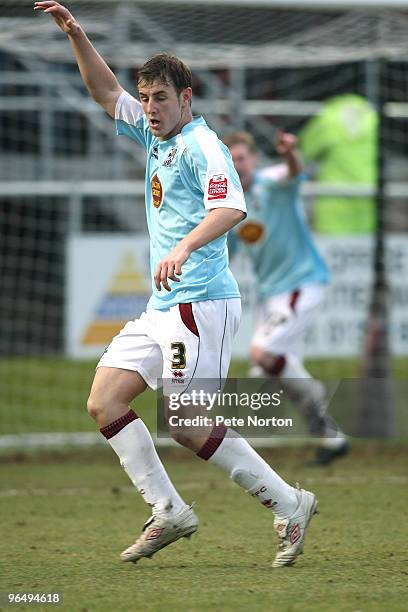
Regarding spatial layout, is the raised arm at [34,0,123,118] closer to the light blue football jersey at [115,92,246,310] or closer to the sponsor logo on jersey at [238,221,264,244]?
the light blue football jersey at [115,92,246,310]

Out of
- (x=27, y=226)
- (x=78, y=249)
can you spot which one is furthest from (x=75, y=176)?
(x=78, y=249)

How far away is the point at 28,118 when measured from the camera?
14.5 metres

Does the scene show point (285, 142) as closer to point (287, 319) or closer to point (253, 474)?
point (287, 319)

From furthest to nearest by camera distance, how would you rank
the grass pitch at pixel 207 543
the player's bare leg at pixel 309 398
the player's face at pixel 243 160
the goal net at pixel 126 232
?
the goal net at pixel 126 232 → the player's bare leg at pixel 309 398 → the player's face at pixel 243 160 → the grass pitch at pixel 207 543

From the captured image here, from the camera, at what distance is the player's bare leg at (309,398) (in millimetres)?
8930

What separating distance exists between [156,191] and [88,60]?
697 millimetres

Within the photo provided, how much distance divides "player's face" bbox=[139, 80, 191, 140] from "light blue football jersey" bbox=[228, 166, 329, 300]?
378 cm

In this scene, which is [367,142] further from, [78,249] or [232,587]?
[232,587]

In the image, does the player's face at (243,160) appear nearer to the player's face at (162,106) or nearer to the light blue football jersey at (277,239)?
the light blue football jersey at (277,239)

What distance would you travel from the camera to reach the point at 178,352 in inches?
208

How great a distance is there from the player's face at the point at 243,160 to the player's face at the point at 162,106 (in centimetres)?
327

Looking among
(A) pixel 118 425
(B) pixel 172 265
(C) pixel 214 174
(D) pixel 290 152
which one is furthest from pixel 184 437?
(D) pixel 290 152

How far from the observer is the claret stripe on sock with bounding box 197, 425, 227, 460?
17.4ft

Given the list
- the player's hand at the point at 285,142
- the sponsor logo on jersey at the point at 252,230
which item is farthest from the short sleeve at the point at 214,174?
the sponsor logo on jersey at the point at 252,230
